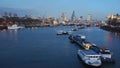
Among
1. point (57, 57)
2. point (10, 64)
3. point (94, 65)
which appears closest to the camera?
point (94, 65)

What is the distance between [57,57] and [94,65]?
2.58 meters

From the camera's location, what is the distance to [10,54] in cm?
1260

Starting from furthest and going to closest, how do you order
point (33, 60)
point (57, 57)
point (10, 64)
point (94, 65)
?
1. point (57, 57)
2. point (33, 60)
3. point (10, 64)
4. point (94, 65)

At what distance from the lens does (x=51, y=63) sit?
34.8ft

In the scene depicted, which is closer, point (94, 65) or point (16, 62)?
point (94, 65)

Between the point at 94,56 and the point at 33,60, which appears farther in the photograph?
the point at 33,60

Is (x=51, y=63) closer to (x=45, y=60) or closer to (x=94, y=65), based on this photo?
(x=45, y=60)

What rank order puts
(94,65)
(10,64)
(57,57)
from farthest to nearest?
(57,57) < (10,64) < (94,65)

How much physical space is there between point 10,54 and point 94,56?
4.28 m

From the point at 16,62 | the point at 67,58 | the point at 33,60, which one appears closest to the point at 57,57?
the point at 67,58

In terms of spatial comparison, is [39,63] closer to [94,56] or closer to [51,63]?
[51,63]

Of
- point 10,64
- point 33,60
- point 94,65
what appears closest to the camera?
point 94,65

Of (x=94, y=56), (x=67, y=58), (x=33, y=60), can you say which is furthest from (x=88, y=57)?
(x=33, y=60)

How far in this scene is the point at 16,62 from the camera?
10.7 metres
